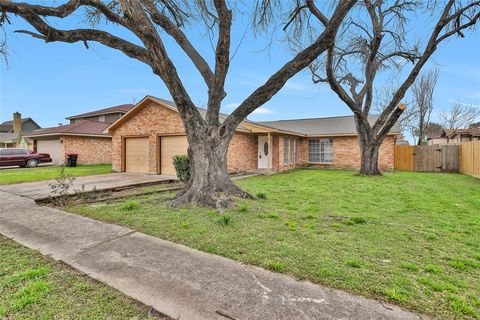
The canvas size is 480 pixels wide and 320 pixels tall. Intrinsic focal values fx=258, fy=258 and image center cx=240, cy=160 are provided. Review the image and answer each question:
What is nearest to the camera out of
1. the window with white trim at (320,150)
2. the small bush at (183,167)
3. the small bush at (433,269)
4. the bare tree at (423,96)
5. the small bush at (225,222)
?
the small bush at (433,269)

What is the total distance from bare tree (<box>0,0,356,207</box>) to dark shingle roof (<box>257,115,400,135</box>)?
11958 millimetres

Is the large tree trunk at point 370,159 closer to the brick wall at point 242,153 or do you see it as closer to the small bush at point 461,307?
the brick wall at point 242,153

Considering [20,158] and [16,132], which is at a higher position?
[16,132]

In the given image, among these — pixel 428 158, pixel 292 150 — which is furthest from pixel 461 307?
pixel 428 158

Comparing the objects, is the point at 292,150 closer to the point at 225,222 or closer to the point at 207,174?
the point at 207,174

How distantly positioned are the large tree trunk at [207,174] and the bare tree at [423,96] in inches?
1112

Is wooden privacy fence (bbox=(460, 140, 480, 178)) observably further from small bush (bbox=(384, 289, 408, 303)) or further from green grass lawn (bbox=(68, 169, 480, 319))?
small bush (bbox=(384, 289, 408, 303))

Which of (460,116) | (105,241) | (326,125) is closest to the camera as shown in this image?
(105,241)

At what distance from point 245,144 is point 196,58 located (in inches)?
335

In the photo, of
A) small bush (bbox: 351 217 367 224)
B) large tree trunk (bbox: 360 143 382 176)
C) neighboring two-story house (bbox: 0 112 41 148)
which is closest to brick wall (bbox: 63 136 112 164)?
neighboring two-story house (bbox: 0 112 41 148)

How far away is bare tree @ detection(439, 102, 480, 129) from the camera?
1170 inches

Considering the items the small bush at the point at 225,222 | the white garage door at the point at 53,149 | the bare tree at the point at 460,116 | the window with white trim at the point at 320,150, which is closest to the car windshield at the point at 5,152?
the white garage door at the point at 53,149

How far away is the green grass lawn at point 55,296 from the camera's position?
7.28 ft

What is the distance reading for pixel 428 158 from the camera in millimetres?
16453
